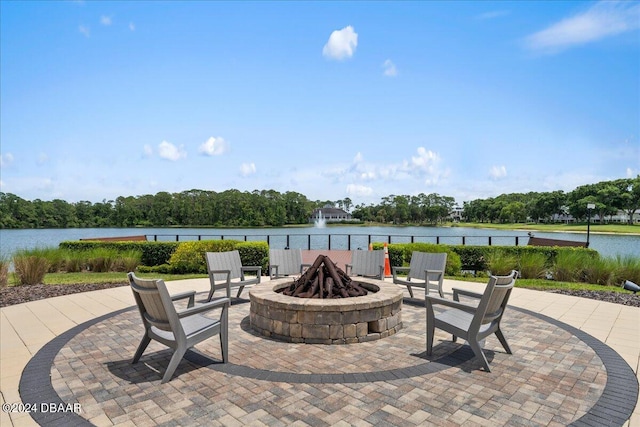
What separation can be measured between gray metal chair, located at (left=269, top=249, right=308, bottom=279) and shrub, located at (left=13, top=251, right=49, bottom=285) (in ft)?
21.1

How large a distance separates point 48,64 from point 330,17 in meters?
8.73

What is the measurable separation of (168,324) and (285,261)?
4737 mm

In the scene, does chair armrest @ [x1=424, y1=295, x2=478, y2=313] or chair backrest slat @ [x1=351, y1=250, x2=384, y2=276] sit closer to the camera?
chair armrest @ [x1=424, y1=295, x2=478, y2=313]

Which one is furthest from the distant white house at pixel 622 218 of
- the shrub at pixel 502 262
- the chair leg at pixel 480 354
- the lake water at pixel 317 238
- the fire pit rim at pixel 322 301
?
the chair leg at pixel 480 354

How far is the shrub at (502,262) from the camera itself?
A: 36.0 ft

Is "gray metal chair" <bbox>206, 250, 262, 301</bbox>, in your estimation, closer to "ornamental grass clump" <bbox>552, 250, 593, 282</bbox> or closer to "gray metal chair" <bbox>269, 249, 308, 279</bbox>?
"gray metal chair" <bbox>269, 249, 308, 279</bbox>

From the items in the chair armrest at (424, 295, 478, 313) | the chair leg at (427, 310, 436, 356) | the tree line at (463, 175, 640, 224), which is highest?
the tree line at (463, 175, 640, 224)

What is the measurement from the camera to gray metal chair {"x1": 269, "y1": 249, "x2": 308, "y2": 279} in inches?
319

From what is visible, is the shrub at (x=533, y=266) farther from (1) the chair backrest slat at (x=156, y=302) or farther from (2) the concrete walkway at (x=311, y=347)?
(1) the chair backrest slat at (x=156, y=302)

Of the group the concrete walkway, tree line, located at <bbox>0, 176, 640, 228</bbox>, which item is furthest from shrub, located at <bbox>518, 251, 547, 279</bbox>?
tree line, located at <bbox>0, 176, 640, 228</bbox>

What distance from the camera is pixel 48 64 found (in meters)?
10.9

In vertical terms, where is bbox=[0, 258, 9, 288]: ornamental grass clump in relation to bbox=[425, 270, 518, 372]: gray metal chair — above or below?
below

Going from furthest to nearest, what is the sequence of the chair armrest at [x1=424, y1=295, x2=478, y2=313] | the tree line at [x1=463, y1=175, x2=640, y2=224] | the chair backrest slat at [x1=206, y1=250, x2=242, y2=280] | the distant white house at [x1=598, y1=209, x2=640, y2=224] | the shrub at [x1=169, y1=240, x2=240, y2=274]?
the distant white house at [x1=598, y1=209, x2=640, y2=224] < the tree line at [x1=463, y1=175, x2=640, y2=224] < the shrub at [x1=169, y1=240, x2=240, y2=274] < the chair backrest slat at [x1=206, y1=250, x2=242, y2=280] < the chair armrest at [x1=424, y1=295, x2=478, y2=313]

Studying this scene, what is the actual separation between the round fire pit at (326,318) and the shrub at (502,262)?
7411 mm
